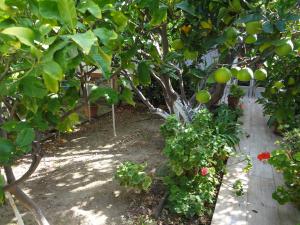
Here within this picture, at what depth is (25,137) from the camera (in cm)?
133

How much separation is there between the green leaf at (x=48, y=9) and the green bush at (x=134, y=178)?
112 inches

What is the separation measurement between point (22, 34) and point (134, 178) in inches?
115

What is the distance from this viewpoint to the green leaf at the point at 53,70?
2.32 feet

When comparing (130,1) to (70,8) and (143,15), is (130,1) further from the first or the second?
(70,8)

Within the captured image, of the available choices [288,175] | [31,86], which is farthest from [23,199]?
[288,175]

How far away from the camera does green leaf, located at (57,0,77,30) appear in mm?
706

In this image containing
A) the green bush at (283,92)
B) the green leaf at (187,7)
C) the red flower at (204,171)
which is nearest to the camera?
the green leaf at (187,7)

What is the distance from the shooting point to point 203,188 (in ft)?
11.1

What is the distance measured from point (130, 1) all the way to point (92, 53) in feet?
3.59

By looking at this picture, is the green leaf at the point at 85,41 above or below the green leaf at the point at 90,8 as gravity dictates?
below

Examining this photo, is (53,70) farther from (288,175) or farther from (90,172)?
(90,172)

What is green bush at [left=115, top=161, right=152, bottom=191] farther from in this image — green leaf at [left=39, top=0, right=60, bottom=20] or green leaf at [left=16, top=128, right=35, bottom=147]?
green leaf at [left=39, top=0, right=60, bottom=20]

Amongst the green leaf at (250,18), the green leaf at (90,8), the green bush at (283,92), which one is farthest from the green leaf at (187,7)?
the green bush at (283,92)

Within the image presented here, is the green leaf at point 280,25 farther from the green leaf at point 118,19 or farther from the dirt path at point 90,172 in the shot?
the dirt path at point 90,172
